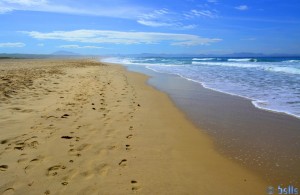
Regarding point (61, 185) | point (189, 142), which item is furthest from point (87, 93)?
point (61, 185)

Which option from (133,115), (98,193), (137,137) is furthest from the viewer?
(133,115)

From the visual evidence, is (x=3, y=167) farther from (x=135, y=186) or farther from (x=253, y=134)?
(x=253, y=134)

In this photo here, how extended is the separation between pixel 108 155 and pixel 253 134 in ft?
10.8

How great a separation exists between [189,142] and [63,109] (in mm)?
3997

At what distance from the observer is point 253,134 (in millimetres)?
5480

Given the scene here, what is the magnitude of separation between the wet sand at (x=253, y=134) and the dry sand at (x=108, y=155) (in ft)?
1.01

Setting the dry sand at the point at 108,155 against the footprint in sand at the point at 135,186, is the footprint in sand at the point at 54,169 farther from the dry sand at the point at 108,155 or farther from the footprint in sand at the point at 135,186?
the footprint in sand at the point at 135,186

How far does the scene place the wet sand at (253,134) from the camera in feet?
12.8

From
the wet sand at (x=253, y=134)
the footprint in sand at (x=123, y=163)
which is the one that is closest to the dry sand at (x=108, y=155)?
the footprint in sand at (x=123, y=163)

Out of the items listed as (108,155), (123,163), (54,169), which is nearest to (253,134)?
(123,163)

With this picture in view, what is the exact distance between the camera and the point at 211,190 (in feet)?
10.8

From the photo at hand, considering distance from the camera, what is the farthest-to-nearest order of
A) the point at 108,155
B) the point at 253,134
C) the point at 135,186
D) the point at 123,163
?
1. the point at 253,134
2. the point at 108,155
3. the point at 123,163
4. the point at 135,186

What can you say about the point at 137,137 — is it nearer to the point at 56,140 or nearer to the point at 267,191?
the point at 56,140

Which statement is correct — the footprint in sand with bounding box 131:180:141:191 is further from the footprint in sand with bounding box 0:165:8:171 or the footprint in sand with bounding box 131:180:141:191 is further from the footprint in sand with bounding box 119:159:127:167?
the footprint in sand with bounding box 0:165:8:171
